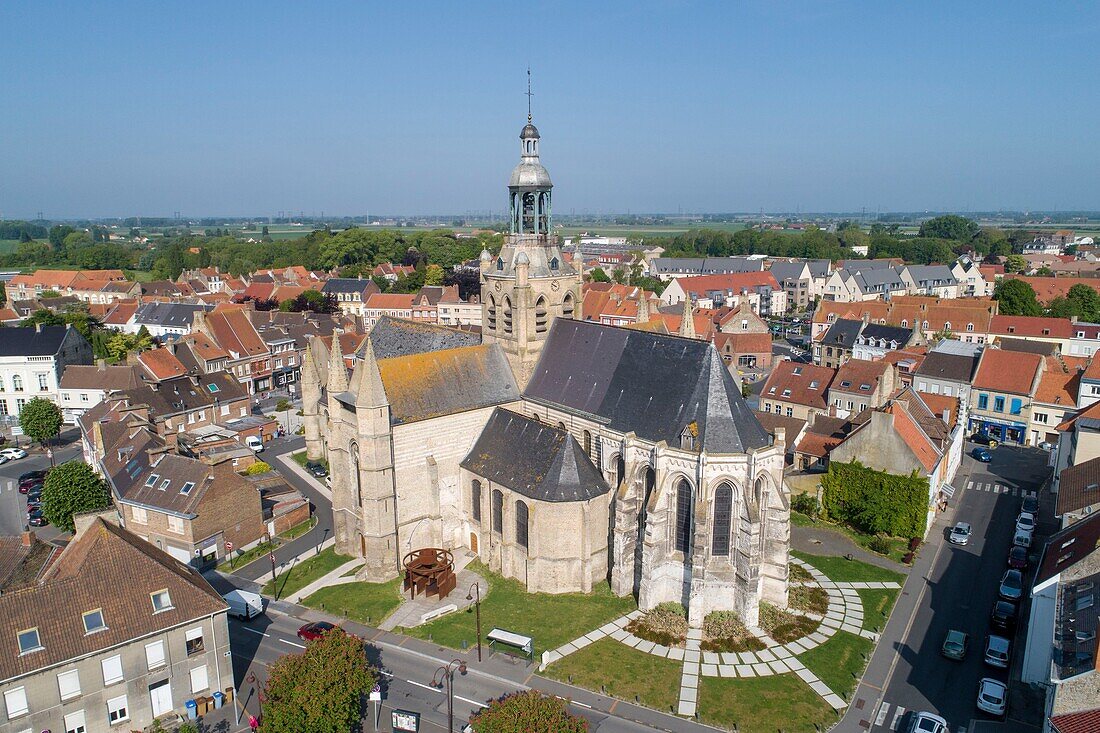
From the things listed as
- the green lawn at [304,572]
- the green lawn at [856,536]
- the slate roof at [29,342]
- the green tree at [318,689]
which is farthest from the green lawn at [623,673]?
the slate roof at [29,342]

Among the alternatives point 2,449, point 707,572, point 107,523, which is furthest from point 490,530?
point 2,449

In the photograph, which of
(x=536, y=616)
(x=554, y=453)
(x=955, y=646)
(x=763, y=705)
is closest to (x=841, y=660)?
(x=955, y=646)

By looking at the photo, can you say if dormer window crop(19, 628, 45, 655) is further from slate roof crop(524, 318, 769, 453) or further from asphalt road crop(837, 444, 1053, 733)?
asphalt road crop(837, 444, 1053, 733)

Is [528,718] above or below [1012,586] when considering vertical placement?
above

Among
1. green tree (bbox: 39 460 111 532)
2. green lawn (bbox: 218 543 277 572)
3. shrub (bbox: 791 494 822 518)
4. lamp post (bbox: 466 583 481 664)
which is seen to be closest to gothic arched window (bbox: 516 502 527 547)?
lamp post (bbox: 466 583 481 664)

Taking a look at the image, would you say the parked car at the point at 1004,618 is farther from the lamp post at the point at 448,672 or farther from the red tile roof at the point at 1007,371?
the red tile roof at the point at 1007,371

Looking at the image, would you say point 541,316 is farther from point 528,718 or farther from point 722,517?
point 528,718

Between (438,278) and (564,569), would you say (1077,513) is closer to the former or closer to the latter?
(564,569)
